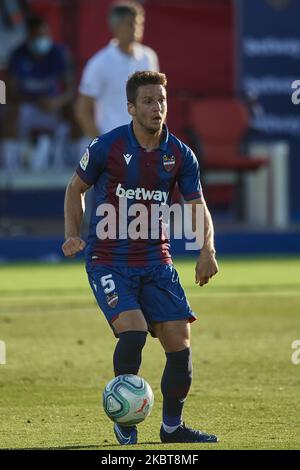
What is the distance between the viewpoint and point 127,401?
7.15 m

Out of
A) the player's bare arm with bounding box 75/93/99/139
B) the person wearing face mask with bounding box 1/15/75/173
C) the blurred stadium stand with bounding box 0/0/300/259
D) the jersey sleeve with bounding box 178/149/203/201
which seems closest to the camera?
the jersey sleeve with bounding box 178/149/203/201

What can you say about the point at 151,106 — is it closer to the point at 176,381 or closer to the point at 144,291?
the point at 144,291

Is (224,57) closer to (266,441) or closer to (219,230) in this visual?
(219,230)

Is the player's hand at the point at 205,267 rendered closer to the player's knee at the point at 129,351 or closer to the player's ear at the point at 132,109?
the player's knee at the point at 129,351

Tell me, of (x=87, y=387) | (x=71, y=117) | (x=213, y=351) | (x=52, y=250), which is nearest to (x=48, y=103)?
(x=71, y=117)

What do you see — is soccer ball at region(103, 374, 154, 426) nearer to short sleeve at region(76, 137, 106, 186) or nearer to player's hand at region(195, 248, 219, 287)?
player's hand at region(195, 248, 219, 287)

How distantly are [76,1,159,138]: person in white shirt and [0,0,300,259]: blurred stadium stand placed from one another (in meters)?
7.94

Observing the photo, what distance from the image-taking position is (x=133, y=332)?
7258mm

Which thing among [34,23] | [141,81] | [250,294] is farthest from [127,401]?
[34,23]

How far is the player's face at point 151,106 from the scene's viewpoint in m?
7.46

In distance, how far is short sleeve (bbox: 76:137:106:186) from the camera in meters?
7.54

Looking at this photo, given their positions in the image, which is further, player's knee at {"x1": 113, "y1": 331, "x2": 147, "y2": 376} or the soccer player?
the soccer player

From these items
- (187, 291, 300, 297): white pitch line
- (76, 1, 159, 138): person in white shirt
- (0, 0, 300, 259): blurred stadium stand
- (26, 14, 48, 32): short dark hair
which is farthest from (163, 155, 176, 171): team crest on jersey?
(0, 0, 300, 259): blurred stadium stand

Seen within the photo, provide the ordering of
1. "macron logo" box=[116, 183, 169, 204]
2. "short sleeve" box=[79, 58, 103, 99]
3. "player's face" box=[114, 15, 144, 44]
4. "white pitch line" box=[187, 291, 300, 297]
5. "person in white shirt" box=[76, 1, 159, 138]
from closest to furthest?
1. "macron logo" box=[116, 183, 169, 204]
2. "player's face" box=[114, 15, 144, 44]
3. "person in white shirt" box=[76, 1, 159, 138]
4. "short sleeve" box=[79, 58, 103, 99]
5. "white pitch line" box=[187, 291, 300, 297]
